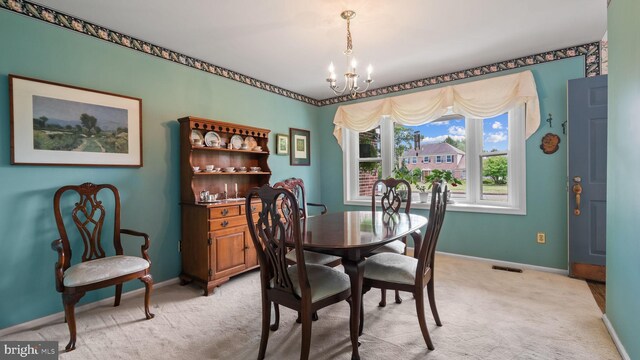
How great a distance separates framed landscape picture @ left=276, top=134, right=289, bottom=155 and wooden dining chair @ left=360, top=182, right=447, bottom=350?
264cm

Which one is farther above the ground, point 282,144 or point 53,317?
point 282,144

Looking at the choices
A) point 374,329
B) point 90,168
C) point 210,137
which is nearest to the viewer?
point 374,329

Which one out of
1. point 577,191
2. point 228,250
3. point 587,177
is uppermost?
point 587,177

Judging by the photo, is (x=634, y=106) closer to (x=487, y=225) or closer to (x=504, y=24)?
(x=504, y=24)

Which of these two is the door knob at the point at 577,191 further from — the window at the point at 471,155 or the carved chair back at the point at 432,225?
the carved chair back at the point at 432,225

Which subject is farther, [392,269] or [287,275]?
[392,269]

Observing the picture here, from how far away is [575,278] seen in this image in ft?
9.91

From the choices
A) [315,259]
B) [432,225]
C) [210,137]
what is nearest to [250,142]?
[210,137]

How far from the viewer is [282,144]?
14.3ft

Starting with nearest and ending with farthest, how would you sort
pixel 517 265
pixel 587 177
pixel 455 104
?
pixel 587 177, pixel 517 265, pixel 455 104

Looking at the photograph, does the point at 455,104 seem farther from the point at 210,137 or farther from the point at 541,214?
the point at 210,137

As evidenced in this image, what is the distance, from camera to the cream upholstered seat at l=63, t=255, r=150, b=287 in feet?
6.56

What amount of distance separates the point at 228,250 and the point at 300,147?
7.20 feet

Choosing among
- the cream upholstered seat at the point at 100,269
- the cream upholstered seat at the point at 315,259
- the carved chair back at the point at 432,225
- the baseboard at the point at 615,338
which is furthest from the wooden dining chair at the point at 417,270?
the cream upholstered seat at the point at 100,269
